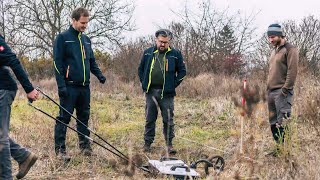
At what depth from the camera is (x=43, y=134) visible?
7.77 metres

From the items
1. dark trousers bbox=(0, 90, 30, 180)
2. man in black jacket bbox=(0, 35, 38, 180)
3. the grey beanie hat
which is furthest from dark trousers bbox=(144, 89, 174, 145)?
dark trousers bbox=(0, 90, 30, 180)

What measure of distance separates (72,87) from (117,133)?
254cm

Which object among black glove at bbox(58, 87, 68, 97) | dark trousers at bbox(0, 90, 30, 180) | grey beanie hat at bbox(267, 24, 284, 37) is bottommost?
dark trousers at bbox(0, 90, 30, 180)

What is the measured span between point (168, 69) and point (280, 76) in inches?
63.3

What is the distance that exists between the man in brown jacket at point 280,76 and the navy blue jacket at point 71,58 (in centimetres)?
258

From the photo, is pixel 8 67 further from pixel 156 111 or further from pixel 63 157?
pixel 156 111

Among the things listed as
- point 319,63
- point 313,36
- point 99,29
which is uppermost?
point 99,29

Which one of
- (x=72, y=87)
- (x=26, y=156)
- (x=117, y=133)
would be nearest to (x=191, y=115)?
(x=117, y=133)

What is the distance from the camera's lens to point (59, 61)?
6.05m

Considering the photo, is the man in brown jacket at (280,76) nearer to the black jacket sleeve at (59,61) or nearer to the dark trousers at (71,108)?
the dark trousers at (71,108)

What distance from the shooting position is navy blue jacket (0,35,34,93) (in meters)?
4.48

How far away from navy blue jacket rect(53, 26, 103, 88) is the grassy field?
103 cm

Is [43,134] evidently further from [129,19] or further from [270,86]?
[129,19]

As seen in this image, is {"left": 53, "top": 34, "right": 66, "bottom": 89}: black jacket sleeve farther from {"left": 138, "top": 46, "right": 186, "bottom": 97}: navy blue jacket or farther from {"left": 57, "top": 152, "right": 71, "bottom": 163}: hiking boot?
{"left": 138, "top": 46, "right": 186, "bottom": 97}: navy blue jacket
